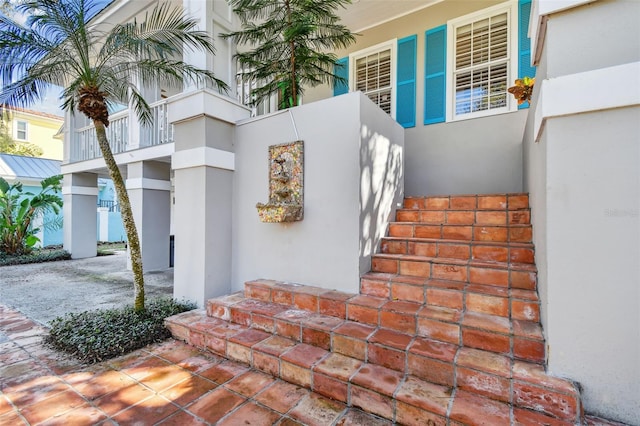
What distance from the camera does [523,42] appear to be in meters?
4.54

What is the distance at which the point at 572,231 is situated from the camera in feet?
5.74

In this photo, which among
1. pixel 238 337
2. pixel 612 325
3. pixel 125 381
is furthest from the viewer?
pixel 238 337

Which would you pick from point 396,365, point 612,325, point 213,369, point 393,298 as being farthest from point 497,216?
point 213,369

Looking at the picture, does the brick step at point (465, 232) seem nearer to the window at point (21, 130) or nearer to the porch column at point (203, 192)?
the porch column at point (203, 192)

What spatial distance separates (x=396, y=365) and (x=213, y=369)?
1.54m

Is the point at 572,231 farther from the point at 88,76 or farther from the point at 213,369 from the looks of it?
the point at 88,76

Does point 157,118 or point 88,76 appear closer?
point 88,76

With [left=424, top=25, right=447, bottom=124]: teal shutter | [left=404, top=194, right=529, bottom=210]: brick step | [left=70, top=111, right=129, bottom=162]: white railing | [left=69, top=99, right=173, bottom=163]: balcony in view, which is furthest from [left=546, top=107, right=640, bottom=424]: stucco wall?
[left=70, top=111, right=129, bottom=162]: white railing

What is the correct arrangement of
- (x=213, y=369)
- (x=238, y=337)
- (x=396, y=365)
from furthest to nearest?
1. (x=238, y=337)
2. (x=213, y=369)
3. (x=396, y=365)

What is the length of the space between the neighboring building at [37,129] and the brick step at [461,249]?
20275mm

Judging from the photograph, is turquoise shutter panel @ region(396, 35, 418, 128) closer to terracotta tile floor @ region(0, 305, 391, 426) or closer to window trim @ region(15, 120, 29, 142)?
terracotta tile floor @ region(0, 305, 391, 426)

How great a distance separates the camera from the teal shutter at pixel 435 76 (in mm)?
5156

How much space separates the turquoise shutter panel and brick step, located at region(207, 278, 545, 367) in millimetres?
3743

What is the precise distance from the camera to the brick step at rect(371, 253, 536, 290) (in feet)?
8.43
